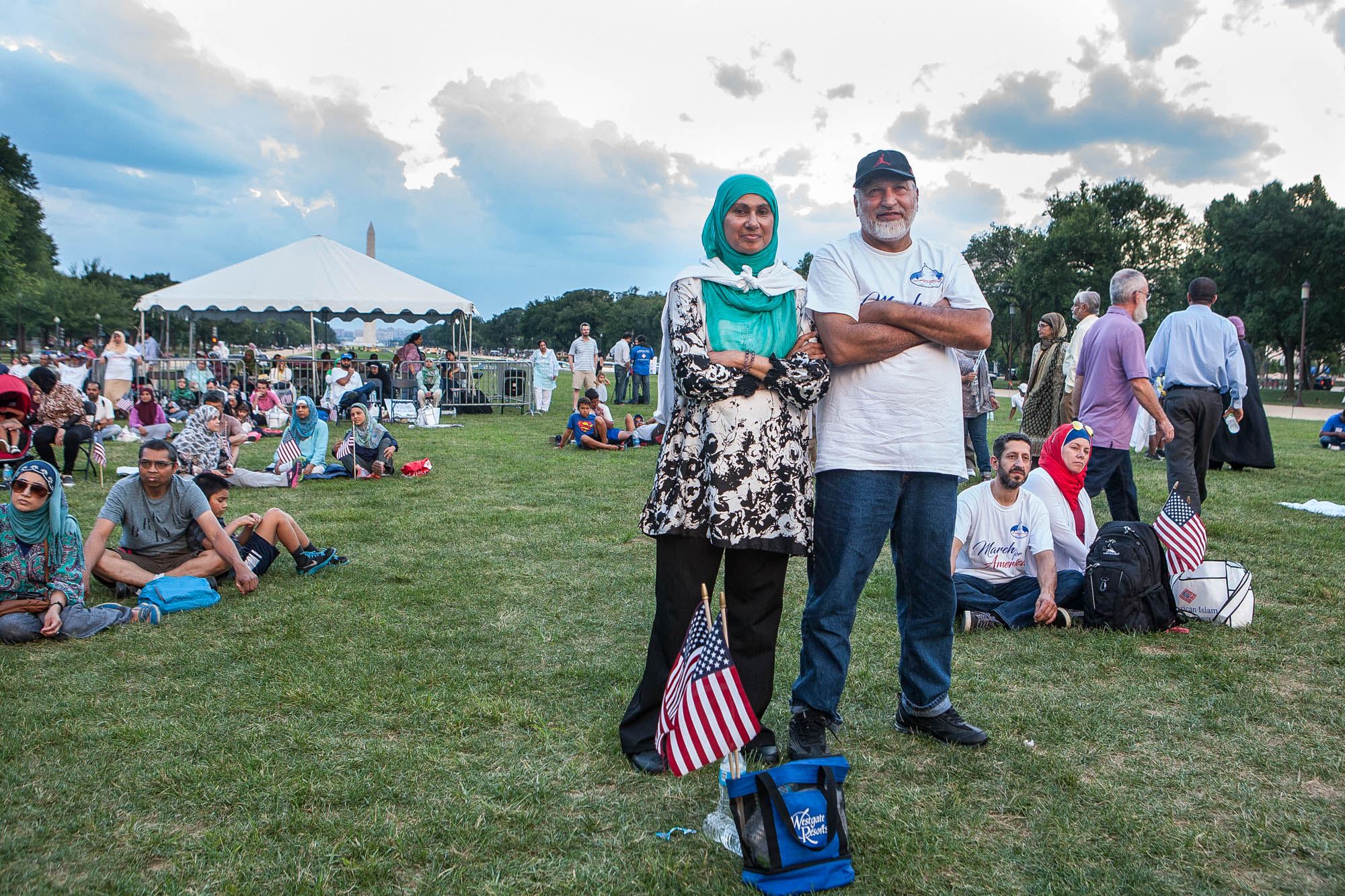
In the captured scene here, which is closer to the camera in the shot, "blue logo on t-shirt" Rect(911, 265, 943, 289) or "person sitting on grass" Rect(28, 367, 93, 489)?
"blue logo on t-shirt" Rect(911, 265, 943, 289)

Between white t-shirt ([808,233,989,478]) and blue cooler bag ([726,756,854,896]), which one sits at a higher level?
white t-shirt ([808,233,989,478])

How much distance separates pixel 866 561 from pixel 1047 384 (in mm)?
6982

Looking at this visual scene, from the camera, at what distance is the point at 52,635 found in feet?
16.3

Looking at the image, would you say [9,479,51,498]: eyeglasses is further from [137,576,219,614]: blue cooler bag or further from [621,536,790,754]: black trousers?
[621,536,790,754]: black trousers

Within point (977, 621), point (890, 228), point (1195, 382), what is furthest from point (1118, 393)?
point (890, 228)

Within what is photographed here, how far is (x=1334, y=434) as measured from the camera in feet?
51.3

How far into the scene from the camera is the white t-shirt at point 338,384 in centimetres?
1827

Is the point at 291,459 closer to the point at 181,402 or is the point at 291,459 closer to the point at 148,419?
the point at 148,419

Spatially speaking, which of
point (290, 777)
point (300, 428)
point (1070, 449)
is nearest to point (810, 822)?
point (290, 777)

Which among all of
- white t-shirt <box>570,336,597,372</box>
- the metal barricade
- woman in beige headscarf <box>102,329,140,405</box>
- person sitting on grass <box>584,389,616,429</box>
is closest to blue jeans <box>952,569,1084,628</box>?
person sitting on grass <box>584,389,616,429</box>

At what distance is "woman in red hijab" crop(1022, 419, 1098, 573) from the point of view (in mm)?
5566

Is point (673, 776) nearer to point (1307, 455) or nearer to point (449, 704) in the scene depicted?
point (449, 704)

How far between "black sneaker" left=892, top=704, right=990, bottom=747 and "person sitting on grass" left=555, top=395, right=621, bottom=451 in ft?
37.0

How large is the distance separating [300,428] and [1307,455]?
15466mm
